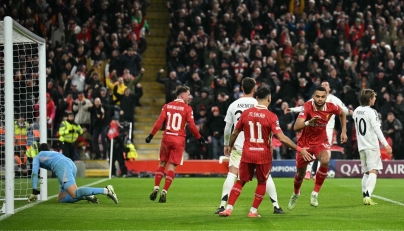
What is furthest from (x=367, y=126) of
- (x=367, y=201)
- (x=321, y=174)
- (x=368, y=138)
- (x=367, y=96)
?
(x=321, y=174)

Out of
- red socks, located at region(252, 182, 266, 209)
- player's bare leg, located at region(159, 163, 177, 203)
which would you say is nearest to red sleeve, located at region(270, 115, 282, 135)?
red socks, located at region(252, 182, 266, 209)

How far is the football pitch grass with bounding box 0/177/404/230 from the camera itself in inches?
458

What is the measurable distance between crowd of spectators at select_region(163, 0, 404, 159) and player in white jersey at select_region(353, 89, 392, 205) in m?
10.9

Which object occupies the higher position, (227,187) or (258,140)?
(258,140)

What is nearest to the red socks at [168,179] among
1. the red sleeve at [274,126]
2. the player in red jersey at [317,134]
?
the player in red jersey at [317,134]

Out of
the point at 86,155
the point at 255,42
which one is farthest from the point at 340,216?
the point at 255,42

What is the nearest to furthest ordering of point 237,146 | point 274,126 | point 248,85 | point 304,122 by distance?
point 274,126
point 248,85
point 304,122
point 237,146

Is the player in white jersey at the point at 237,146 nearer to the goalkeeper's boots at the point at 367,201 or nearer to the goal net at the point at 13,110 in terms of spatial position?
the goalkeeper's boots at the point at 367,201

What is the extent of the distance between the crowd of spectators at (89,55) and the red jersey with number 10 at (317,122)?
1372cm

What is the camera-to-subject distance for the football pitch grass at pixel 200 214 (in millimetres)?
11633

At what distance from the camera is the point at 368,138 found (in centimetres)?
1595

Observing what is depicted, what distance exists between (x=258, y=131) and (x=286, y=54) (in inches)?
720

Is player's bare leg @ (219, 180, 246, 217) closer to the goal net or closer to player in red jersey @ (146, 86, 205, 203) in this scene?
the goal net

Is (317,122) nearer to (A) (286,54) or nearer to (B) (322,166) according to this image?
(B) (322,166)
